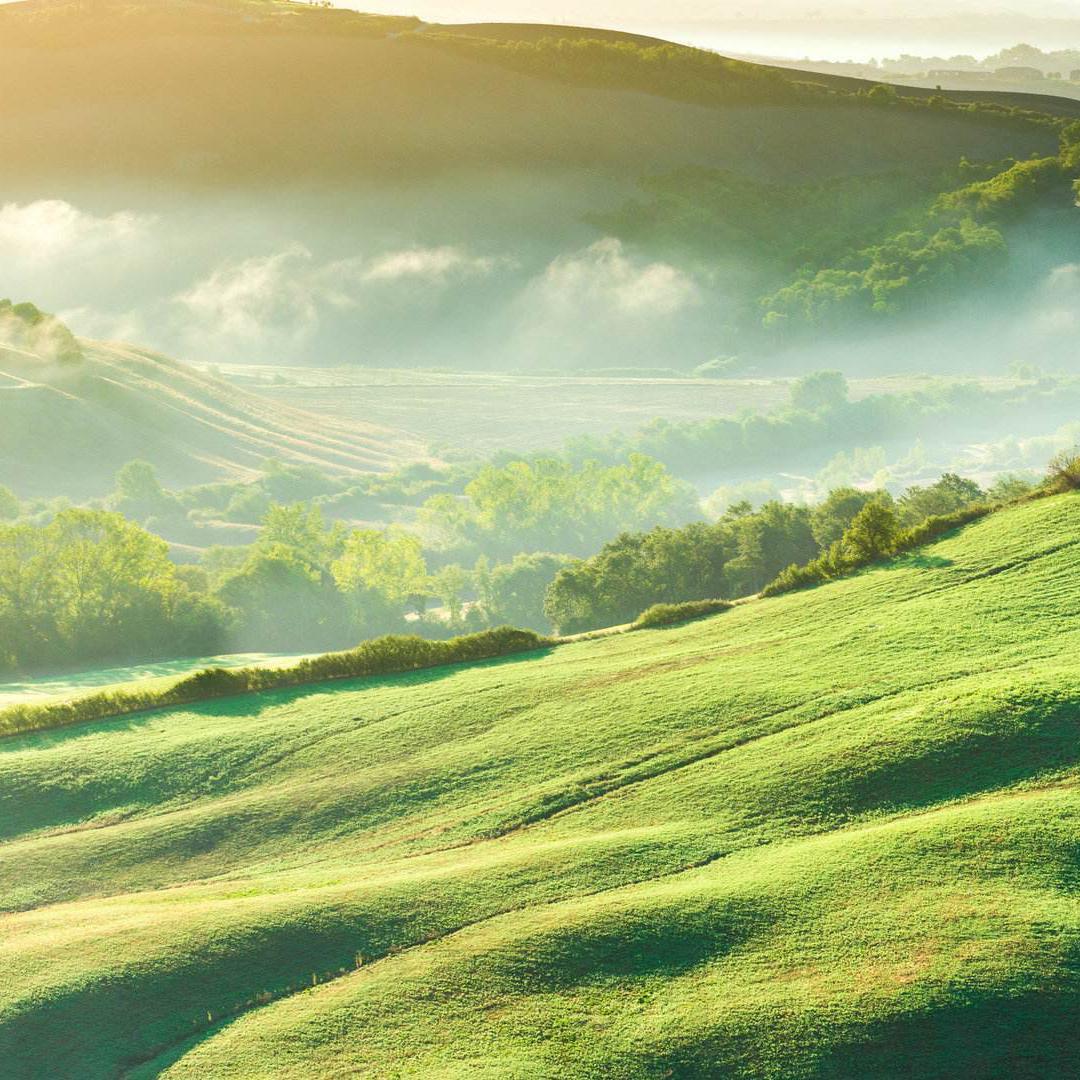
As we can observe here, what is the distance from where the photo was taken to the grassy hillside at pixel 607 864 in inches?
846

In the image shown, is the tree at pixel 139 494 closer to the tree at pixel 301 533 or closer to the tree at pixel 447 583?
the tree at pixel 301 533

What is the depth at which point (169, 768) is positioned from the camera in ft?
126

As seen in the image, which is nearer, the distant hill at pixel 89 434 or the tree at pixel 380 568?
the tree at pixel 380 568

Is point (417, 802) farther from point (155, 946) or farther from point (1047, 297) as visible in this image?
point (1047, 297)

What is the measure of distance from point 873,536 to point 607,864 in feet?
76.3

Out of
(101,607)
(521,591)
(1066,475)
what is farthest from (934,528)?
(521,591)

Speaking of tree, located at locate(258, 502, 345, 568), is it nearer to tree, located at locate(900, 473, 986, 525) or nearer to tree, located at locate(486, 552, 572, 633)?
tree, located at locate(486, 552, 572, 633)

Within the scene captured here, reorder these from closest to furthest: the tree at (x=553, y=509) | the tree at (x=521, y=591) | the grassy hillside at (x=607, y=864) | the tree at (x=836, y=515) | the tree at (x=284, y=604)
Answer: the grassy hillside at (x=607, y=864), the tree at (x=836, y=515), the tree at (x=284, y=604), the tree at (x=521, y=591), the tree at (x=553, y=509)

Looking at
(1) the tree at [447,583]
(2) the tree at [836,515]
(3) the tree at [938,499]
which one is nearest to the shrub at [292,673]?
(2) the tree at [836,515]

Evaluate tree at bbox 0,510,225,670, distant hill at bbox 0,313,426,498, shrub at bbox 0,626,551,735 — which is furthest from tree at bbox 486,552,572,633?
distant hill at bbox 0,313,426,498

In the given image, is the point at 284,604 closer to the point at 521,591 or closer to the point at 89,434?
the point at 521,591

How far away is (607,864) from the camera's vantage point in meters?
27.2

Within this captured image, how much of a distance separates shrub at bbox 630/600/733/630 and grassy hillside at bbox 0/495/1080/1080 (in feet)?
13.3

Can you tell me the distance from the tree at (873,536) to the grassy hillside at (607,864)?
347cm
